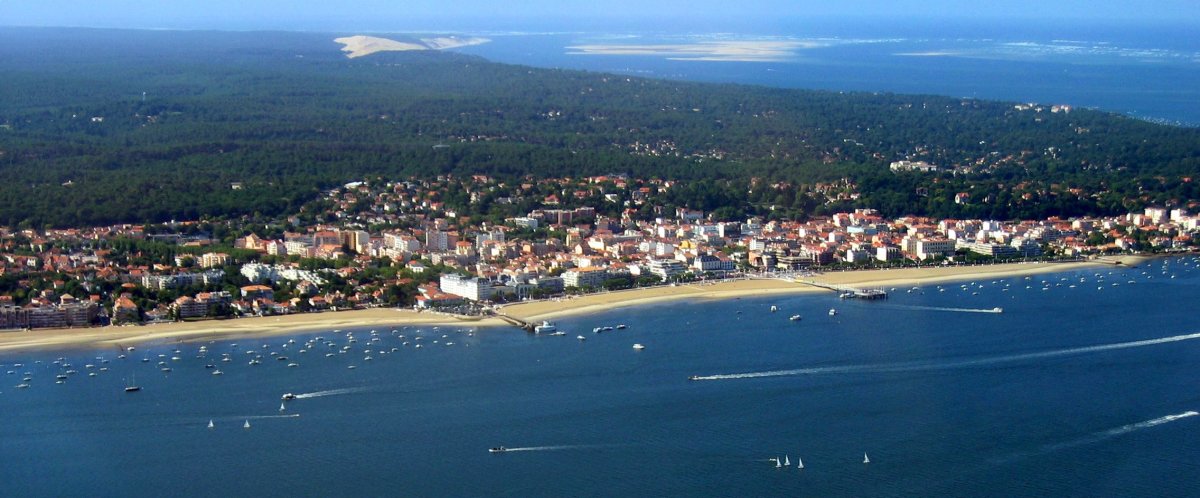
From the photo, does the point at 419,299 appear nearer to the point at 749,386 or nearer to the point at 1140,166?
the point at 749,386

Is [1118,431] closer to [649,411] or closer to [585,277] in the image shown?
[649,411]

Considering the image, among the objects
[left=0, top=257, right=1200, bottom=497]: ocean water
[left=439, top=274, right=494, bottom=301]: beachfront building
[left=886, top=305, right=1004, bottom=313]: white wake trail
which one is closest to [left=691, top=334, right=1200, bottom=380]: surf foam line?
[left=0, top=257, right=1200, bottom=497]: ocean water

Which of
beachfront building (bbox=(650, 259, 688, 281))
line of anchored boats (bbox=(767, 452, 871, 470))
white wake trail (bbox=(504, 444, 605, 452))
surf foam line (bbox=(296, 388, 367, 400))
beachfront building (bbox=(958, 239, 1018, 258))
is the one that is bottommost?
beachfront building (bbox=(958, 239, 1018, 258))

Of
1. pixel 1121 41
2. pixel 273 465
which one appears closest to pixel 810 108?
Result: pixel 273 465

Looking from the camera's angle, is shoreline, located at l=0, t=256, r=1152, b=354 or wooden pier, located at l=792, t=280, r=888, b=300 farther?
wooden pier, located at l=792, t=280, r=888, b=300

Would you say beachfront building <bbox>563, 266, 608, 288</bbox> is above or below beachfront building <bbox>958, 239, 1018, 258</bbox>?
above

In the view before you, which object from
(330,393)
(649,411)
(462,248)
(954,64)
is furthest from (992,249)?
(954,64)

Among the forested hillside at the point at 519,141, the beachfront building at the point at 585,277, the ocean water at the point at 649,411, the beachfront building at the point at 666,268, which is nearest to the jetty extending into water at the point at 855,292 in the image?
the ocean water at the point at 649,411

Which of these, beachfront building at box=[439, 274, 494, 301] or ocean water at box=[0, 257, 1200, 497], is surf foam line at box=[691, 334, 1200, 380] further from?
beachfront building at box=[439, 274, 494, 301]
